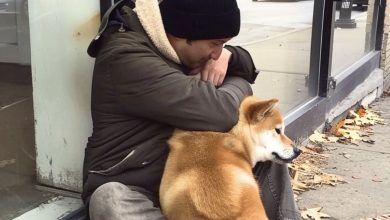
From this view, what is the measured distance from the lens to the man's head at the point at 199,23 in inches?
93.1

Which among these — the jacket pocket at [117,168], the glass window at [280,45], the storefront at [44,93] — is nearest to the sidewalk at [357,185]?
the glass window at [280,45]

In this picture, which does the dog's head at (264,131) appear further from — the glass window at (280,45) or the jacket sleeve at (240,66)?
the glass window at (280,45)

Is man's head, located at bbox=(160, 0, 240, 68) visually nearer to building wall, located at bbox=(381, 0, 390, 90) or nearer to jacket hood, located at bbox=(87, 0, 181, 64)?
jacket hood, located at bbox=(87, 0, 181, 64)

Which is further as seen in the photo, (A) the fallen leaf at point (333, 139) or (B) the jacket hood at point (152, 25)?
(A) the fallen leaf at point (333, 139)

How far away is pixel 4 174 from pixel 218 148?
116 centimetres

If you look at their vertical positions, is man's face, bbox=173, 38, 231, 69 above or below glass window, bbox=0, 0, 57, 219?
above

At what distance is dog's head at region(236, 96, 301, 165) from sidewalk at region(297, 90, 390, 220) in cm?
158

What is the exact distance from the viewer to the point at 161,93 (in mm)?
2291

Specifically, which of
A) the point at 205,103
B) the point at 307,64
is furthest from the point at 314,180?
the point at 205,103

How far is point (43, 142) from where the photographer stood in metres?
3.14

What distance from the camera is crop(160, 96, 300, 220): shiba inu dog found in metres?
2.31

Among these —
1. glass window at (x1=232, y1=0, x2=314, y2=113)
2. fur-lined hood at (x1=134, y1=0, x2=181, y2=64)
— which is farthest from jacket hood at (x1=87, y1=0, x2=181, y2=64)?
glass window at (x1=232, y1=0, x2=314, y2=113)

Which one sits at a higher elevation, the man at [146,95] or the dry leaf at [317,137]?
the man at [146,95]

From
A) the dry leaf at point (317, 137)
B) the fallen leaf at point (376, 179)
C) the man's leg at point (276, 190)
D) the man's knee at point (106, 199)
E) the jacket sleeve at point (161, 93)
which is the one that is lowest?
the fallen leaf at point (376, 179)
